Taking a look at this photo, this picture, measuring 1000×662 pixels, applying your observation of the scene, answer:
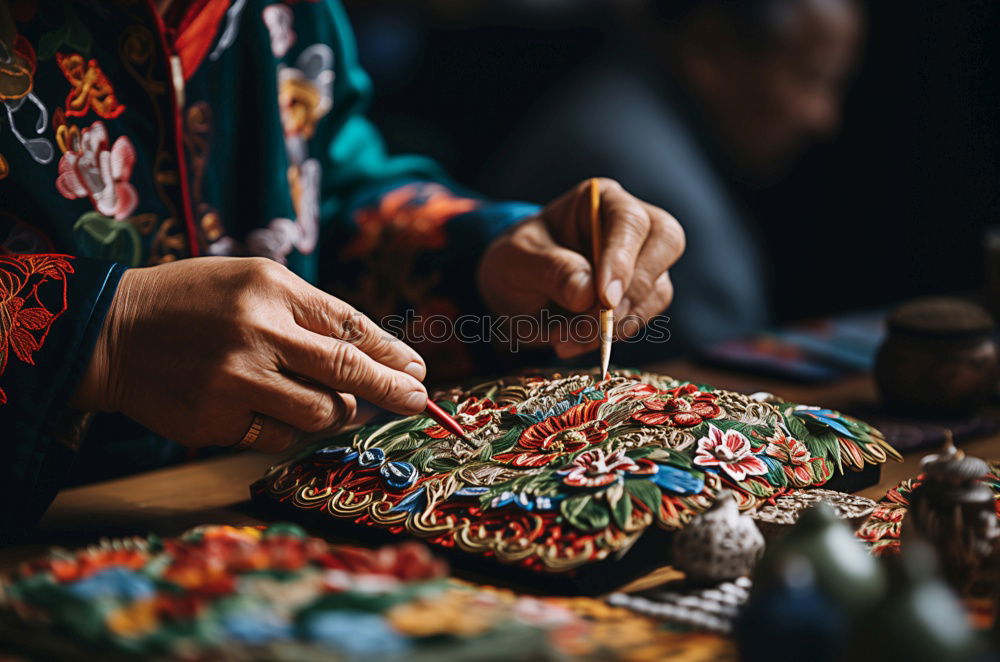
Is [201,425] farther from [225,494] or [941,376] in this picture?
[941,376]

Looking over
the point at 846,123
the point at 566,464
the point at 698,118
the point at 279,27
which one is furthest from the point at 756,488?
the point at 846,123

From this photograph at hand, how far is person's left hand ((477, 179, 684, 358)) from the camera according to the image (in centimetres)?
106

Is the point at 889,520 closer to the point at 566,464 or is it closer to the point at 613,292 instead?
the point at 566,464

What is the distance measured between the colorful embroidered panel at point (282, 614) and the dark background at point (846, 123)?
221cm

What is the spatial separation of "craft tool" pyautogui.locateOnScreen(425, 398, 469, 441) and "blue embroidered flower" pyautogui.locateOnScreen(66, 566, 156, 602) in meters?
0.37

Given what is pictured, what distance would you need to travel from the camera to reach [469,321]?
1.31 m

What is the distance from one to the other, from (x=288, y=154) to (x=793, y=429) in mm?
774

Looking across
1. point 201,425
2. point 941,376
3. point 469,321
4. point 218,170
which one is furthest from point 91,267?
point 941,376

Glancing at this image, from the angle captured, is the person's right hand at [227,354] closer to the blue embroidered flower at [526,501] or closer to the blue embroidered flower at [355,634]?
the blue embroidered flower at [526,501]

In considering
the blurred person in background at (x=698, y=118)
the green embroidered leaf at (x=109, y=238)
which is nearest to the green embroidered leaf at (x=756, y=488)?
the green embroidered leaf at (x=109, y=238)

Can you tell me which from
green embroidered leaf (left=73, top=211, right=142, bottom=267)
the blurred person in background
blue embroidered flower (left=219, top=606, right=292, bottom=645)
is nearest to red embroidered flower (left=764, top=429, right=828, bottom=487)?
blue embroidered flower (left=219, top=606, right=292, bottom=645)

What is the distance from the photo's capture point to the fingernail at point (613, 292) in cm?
104

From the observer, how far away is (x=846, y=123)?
3.70m

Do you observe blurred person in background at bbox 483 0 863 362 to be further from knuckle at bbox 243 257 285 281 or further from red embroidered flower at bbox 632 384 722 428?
knuckle at bbox 243 257 285 281
